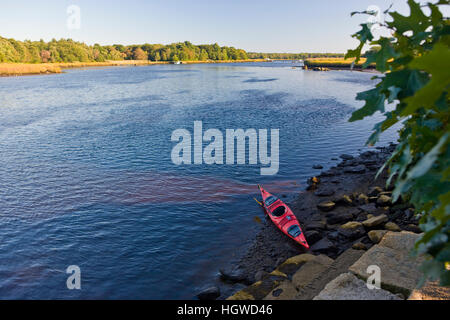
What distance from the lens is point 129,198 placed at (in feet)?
86.2

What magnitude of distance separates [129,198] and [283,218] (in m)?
13.1

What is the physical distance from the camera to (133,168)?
32.8 metres

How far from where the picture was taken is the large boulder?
10219 millimetres

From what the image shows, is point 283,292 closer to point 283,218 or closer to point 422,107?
point 283,218

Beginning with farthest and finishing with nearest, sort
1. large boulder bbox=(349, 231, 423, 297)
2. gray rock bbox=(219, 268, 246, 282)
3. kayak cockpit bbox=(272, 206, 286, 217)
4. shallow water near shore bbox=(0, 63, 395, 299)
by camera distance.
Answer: kayak cockpit bbox=(272, 206, 286, 217)
shallow water near shore bbox=(0, 63, 395, 299)
gray rock bbox=(219, 268, 246, 282)
large boulder bbox=(349, 231, 423, 297)

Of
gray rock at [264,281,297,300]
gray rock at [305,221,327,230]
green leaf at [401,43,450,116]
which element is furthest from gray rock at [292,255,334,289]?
green leaf at [401,43,450,116]

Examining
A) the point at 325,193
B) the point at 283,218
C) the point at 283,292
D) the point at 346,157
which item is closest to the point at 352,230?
the point at 283,218

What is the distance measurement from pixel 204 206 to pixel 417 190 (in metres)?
21.5

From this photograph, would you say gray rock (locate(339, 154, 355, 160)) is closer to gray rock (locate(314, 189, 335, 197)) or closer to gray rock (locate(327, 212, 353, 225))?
gray rock (locate(314, 189, 335, 197))

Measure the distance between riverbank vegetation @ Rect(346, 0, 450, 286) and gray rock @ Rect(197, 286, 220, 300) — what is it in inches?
482

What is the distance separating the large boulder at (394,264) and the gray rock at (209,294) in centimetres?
673

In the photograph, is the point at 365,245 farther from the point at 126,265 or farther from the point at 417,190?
the point at 126,265
